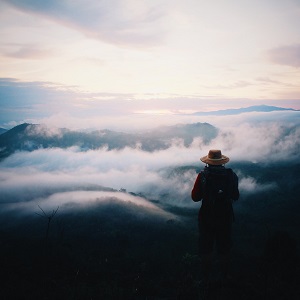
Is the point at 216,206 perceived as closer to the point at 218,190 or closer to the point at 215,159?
the point at 218,190

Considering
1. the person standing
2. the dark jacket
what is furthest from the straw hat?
the dark jacket

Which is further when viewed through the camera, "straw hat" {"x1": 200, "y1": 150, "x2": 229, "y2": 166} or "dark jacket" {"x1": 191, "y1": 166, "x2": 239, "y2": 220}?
"straw hat" {"x1": 200, "y1": 150, "x2": 229, "y2": 166}

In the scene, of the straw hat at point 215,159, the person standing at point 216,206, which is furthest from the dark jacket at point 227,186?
the straw hat at point 215,159

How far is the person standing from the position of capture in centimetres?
783

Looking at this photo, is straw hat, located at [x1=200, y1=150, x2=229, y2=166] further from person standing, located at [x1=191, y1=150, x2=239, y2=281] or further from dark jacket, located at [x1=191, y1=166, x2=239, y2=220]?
dark jacket, located at [x1=191, y1=166, x2=239, y2=220]

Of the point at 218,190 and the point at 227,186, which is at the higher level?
the point at 227,186

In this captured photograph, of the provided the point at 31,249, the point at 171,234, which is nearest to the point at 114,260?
the point at 31,249

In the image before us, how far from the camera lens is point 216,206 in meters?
7.88


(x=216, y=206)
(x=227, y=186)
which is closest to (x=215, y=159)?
(x=227, y=186)

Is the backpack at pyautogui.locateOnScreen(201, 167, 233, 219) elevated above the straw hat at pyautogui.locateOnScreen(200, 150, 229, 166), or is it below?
below

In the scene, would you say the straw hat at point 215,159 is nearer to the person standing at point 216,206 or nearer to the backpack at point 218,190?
the person standing at point 216,206

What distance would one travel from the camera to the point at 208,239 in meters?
8.18

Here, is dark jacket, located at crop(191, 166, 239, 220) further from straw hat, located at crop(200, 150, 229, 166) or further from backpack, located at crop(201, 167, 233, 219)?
straw hat, located at crop(200, 150, 229, 166)

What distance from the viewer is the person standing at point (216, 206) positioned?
308 inches
